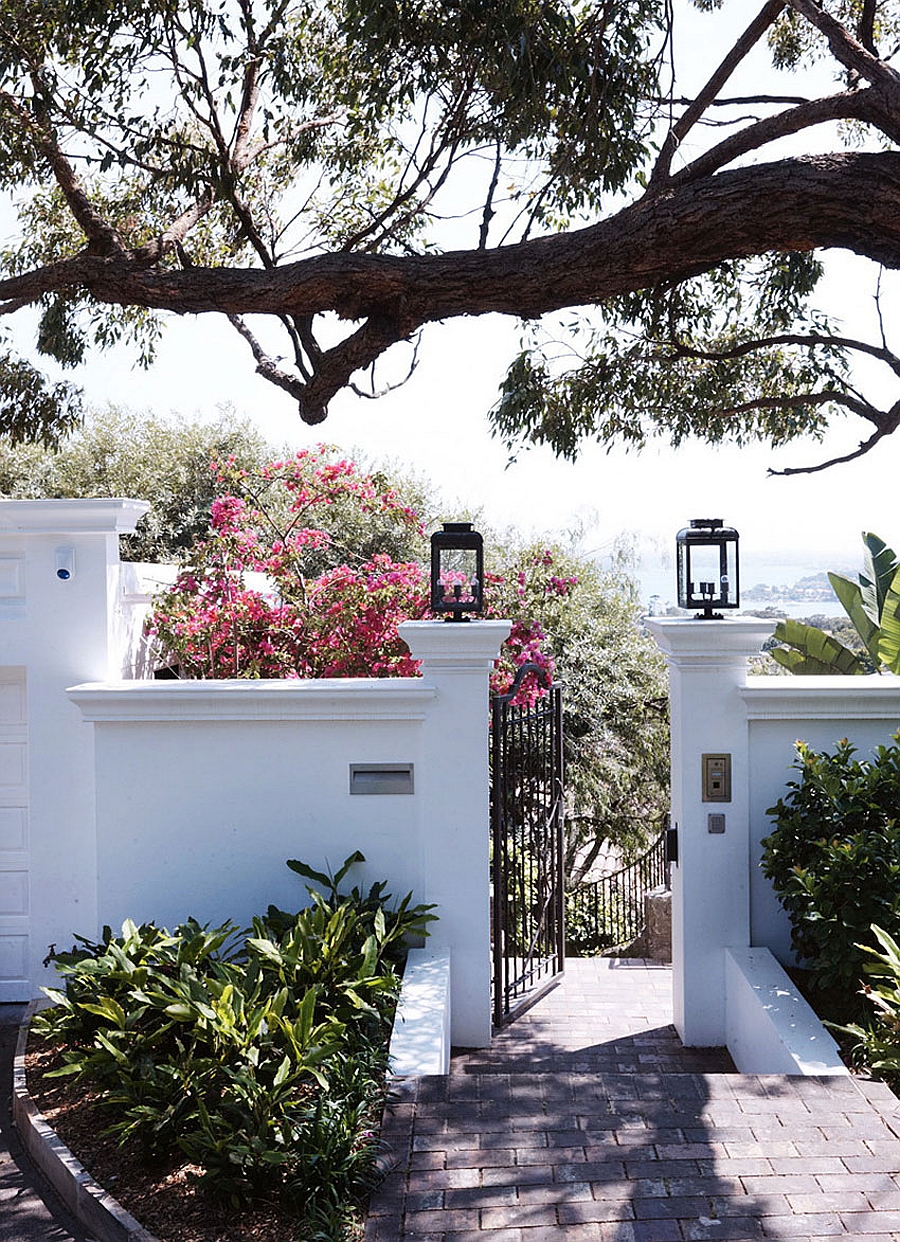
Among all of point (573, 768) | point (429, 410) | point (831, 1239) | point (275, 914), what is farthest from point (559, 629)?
point (429, 410)

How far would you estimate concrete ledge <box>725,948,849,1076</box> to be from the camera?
15.0 ft

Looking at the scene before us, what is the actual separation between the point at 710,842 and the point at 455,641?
1818 millimetres

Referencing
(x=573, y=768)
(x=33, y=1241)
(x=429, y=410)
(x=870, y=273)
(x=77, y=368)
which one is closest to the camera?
(x=33, y=1241)

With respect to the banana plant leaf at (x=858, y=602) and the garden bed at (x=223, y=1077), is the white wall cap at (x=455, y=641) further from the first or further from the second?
the banana plant leaf at (x=858, y=602)

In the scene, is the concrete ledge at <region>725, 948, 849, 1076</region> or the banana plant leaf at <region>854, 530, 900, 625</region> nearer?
the concrete ledge at <region>725, 948, 849, 1076</region>

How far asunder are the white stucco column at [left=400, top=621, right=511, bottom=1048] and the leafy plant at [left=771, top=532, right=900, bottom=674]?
7244 millimetres

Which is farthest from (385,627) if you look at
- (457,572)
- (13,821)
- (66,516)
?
(13,821)

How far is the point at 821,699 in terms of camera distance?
5.93 meters

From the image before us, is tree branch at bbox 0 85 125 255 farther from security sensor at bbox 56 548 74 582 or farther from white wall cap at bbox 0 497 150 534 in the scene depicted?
security sensor at bbox 56 548 74 582

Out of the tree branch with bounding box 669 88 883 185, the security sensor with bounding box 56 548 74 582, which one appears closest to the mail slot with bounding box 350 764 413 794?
the security sensor with bounding box 56 548 74 582

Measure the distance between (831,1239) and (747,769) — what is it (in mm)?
3046

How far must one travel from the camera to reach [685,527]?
19.9ft

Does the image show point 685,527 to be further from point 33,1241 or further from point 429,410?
point 429,410

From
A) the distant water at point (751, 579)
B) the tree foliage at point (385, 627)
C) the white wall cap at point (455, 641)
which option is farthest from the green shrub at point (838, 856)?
the tree foliage at point (385, 627)
